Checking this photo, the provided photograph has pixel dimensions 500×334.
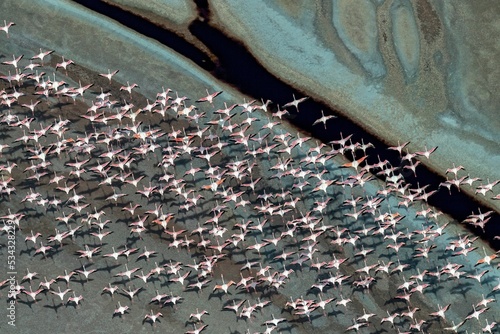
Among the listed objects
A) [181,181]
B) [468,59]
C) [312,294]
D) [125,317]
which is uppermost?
[468,59]

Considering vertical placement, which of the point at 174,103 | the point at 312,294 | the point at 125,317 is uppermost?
the point at 174,103

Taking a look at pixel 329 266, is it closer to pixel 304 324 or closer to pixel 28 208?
pixel 304 324

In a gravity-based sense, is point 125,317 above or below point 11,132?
below

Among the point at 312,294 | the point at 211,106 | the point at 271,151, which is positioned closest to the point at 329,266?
the point at 312,294

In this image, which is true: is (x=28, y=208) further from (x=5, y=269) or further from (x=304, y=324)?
(x=304, y=324)

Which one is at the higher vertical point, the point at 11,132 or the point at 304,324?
the point at 11,132

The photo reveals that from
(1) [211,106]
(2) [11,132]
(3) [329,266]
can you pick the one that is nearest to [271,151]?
(1) [211,106]
